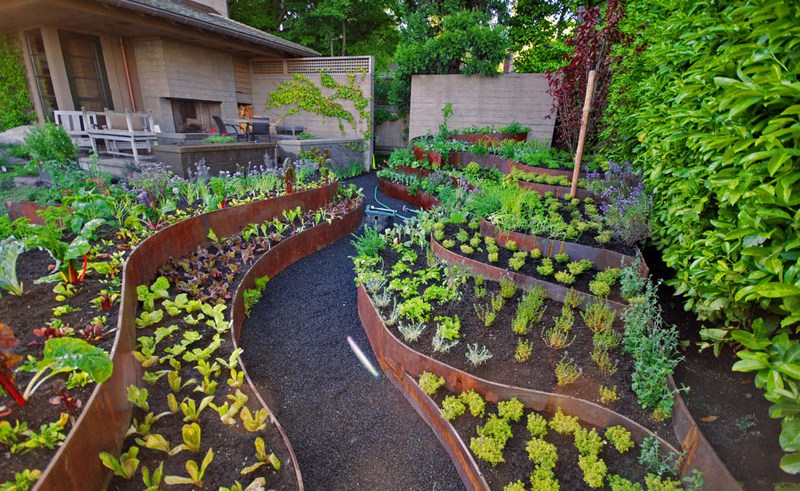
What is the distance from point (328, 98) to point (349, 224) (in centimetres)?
675

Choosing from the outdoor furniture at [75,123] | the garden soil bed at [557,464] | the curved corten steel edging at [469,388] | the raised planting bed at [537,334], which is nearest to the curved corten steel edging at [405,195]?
the raised planting bed at [537,334]

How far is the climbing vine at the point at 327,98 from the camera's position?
10.8 meters

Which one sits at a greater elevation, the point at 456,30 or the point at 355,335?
the point at 456,30

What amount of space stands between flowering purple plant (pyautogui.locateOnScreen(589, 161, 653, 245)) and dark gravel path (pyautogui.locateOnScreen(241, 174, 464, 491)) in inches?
100

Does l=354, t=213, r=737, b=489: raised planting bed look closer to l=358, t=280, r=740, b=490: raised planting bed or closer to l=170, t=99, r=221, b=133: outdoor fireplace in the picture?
l=358, t=280, r=740, b=490: raised planting bed

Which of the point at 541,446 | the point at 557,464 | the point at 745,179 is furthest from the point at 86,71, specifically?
the point at 745,179

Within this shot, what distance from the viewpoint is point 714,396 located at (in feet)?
6.93

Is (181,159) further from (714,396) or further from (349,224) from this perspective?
(714,396)

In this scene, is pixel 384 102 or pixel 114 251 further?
pixel 384 102

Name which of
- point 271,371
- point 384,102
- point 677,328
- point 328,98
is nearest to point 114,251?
point 271,371

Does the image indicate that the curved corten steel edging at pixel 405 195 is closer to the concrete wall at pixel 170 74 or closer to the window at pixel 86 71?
the concrete wall at pixel 170 74

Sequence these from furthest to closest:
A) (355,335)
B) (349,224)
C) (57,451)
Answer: (349,224), (355,335), (57,451)

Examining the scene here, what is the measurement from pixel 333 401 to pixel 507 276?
71.2 inches

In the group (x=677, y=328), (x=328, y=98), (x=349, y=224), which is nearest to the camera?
(x=677, y=328)
